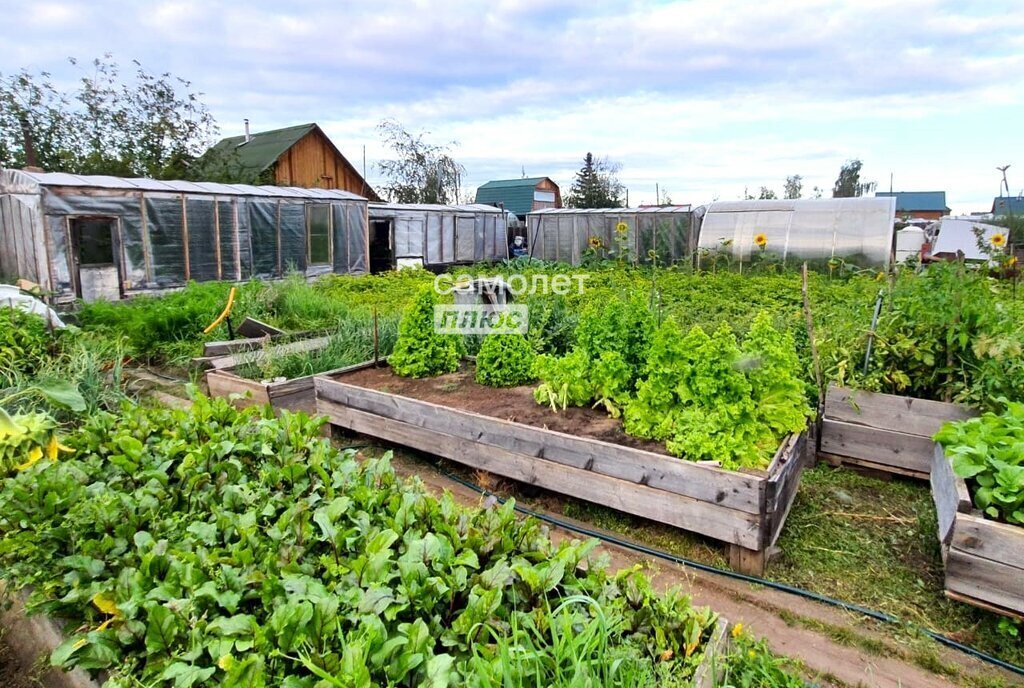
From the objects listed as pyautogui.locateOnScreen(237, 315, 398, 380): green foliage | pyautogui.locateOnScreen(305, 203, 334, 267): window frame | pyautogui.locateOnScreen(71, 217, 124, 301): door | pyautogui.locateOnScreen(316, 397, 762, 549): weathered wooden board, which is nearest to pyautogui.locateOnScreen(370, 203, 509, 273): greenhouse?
pyautogui.locateOnScreen(305, 203, 334, 267): window frame

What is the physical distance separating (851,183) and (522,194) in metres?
27.1

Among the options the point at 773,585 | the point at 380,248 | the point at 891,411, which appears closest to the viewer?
the point at 773,585

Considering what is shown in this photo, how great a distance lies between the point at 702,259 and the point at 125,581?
13.0 m

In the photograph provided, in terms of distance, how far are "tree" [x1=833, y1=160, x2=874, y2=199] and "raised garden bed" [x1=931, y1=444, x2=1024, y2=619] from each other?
46.5 metres

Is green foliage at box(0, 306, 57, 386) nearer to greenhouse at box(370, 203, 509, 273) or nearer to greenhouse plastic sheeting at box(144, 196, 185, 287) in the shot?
greenhouse plastic sheeting at box(144, 196, 185, 287)

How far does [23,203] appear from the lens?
9062 millimetres

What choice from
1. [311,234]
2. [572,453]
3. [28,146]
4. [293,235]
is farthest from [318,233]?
[572,453]

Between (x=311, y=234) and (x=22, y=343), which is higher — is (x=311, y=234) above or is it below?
above

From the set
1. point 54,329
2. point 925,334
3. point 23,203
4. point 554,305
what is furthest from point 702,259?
point 23,203

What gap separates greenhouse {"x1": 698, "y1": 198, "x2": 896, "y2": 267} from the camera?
11852 mm

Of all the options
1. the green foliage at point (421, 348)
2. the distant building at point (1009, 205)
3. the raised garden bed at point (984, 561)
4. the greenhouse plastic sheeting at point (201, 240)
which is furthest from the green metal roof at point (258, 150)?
the raised garden bed at point (984, 561)

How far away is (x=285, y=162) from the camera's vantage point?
20.5 meters

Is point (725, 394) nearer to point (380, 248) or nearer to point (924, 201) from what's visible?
point (380, 248)

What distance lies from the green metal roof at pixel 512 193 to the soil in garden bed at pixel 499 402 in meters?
26.1
